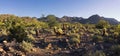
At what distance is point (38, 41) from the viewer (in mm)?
21500

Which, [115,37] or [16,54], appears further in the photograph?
[115,37]

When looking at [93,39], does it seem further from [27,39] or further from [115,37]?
[27,39]

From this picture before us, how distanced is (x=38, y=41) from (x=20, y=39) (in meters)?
1.52

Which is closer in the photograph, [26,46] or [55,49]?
[26,46]

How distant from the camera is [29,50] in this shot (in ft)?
59.8

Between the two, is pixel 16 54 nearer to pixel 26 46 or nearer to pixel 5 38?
pixel 26 46

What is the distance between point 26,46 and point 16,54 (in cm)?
137

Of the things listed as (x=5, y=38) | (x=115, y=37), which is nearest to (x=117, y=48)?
(x=115, y=37)

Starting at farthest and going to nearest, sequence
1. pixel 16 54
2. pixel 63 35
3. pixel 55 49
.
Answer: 1. pixel 63 35
2. pixel 55 49
3. pixel 16 54

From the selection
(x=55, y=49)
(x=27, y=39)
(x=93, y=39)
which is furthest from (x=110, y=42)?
(x=27, y=39)

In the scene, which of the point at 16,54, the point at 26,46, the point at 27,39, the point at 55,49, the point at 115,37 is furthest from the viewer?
the point at 115,37

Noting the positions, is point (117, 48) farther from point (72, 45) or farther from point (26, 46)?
point (26, 46)

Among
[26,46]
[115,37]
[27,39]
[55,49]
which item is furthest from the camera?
[115,37]

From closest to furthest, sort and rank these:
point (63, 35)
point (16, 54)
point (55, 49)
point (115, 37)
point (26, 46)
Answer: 1. point (16, 54)
2. point (26, 46)
3. point (55, 49)
4. point (115, 37)
5. point (63, 35)
